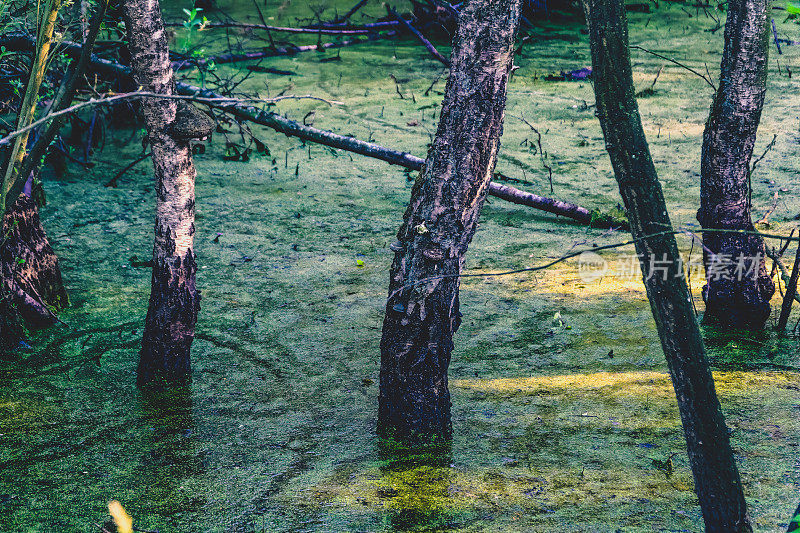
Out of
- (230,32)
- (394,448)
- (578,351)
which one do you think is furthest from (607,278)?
(230,32)

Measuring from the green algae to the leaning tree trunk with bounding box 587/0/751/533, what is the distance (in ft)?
1.37

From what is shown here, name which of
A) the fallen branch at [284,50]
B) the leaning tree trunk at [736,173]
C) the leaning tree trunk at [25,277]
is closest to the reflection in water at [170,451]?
the leaning tree trunk at [25,277]

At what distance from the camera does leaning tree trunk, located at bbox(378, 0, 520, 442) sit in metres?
2.40

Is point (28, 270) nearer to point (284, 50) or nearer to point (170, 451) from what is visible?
point (170, 451)

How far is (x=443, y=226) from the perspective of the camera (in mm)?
2514

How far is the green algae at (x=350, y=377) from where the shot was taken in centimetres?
240

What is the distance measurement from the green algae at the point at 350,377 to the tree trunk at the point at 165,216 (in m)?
0.18

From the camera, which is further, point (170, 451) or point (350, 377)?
point (350, 377)

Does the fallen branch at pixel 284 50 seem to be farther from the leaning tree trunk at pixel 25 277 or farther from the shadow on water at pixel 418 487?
the shadow on water at pixel 418 487

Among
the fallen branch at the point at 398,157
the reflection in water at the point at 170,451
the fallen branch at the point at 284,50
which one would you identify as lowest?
the reflection in water at the point at 170,451

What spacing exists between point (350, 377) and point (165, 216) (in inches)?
39.7

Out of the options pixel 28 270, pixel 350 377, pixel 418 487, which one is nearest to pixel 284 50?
pixel 28 270

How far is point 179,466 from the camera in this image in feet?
8.73

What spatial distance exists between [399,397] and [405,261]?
506mm
